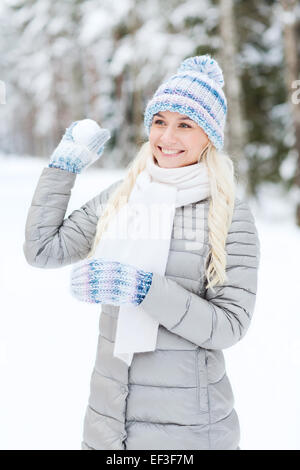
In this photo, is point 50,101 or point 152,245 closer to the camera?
point 152,245

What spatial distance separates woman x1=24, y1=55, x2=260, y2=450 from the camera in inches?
70.4

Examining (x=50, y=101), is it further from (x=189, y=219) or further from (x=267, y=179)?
(x=189, y=219)

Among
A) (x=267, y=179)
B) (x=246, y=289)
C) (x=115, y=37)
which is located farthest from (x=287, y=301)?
(x=115, y=37)

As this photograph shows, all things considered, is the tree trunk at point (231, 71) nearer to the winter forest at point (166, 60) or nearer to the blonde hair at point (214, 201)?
the winter forest at point (166, 60)

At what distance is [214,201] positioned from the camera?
6.41 ft

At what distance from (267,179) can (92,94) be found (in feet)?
30.9

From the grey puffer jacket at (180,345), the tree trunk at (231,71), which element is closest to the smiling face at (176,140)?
the grey puffer jacket at (180,345)

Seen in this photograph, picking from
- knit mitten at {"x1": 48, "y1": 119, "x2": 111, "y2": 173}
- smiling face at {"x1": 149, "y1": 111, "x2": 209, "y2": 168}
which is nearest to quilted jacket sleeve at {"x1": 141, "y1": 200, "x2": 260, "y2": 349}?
smiling face at {"x1": 149, "y1": 111, "x2": 209, "y2": 168}

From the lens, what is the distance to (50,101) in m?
23.7

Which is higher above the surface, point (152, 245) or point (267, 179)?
point (267, 179)

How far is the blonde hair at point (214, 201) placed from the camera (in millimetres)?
1857

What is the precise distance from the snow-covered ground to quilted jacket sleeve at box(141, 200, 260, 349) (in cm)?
208

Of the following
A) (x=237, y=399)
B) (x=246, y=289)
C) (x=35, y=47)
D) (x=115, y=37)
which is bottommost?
(x=237, y=399)

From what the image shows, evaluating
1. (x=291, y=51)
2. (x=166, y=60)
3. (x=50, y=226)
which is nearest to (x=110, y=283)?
(x=50, y=226)
